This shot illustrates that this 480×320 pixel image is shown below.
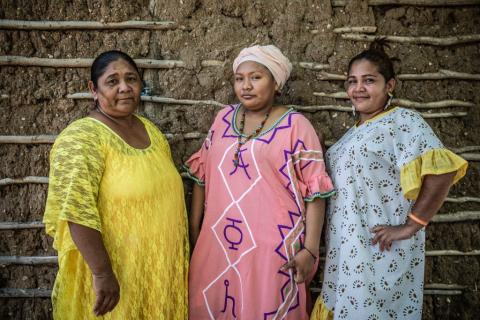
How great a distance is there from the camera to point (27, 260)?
2.76 metres

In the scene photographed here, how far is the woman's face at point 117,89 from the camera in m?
2.20

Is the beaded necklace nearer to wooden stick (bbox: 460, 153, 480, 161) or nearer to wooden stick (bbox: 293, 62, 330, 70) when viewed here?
wooden stick (bbox: 293, 62, 330, 70)

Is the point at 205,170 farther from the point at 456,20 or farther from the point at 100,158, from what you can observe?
the point at 456,20

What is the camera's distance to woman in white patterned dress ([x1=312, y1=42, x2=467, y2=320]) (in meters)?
2.16

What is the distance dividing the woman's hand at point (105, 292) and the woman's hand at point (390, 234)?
4.56ft

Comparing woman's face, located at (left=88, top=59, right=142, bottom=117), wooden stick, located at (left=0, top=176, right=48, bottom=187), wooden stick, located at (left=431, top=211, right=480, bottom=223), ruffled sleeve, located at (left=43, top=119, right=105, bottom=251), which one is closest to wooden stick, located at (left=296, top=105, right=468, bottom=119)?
wooden stick, located at (left=431, top=211, right=480, bottom=223)

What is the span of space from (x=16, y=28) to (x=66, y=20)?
325 millimetres

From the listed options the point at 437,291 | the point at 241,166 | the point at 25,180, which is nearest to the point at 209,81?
the point at 241,166

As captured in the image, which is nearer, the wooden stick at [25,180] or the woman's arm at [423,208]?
the woman's arm at [423,208]

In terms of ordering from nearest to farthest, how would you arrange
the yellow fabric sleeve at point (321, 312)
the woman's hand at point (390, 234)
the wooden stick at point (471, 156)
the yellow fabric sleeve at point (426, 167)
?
the yellow fabric sleeve at point (426, 167) → the woman's hand at point (390, 234) → the yellow fabric sleeve at point (321, 312) → the wooden stick at point (471, 156)

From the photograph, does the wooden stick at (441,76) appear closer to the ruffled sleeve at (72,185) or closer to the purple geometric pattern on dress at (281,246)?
the purple geometric pattern on dress at (281,246)

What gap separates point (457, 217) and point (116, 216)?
7.40 feet

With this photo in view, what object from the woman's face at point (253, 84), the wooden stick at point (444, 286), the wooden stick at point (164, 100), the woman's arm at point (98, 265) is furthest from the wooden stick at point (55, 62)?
the wooden stick at point (444, 286)

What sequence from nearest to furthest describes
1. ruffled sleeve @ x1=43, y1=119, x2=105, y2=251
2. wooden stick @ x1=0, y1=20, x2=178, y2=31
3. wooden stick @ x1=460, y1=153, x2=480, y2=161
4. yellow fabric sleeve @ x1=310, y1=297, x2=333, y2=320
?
ruffled sleeve @ x1=43, y1=119, x2=105, y2=251, yellow fabric sleeve @ x1=310, y1=297, x2=333, y2=320, wooden stick @ x1=0, y1=20, x2=178, y2=31, wooden stick @ x1=460, y1=153, x2=480, y2=161
